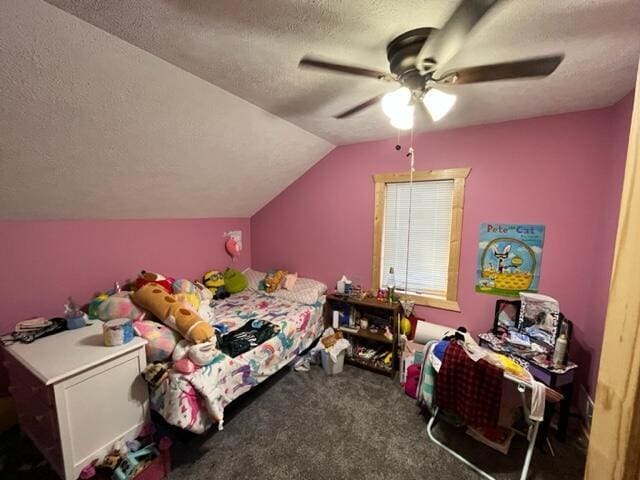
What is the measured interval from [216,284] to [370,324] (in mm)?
1887

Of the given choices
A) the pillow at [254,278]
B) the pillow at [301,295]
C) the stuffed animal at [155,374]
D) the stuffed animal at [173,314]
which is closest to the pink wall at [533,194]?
the pillow at [301,295]

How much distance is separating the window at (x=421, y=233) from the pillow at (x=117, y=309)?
2.25 m

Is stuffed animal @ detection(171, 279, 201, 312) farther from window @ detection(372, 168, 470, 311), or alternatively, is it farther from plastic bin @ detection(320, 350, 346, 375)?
window @ detection(372, 168, 470, 311)

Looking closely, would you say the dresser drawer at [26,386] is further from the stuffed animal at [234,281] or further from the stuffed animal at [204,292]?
the stuffed animal at [234,281]

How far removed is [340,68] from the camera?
48.7 inches

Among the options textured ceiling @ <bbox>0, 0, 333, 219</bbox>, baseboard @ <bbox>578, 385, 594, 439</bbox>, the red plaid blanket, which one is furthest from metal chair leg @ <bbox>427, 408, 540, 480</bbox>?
textured ceiling @ <bbox>0, 0, 333, 219</bbox>

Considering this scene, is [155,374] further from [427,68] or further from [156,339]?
[427,68]

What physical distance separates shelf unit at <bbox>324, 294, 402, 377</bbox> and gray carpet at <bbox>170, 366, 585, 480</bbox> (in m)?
0.37

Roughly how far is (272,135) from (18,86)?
5.05 ft

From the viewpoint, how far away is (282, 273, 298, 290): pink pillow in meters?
3.32

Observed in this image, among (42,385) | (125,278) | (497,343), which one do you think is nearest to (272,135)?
(125,278)

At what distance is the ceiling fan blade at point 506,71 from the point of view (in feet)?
3.55

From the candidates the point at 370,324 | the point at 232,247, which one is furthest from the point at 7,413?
the point at 370,324

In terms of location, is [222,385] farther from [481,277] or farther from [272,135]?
[481,277]
